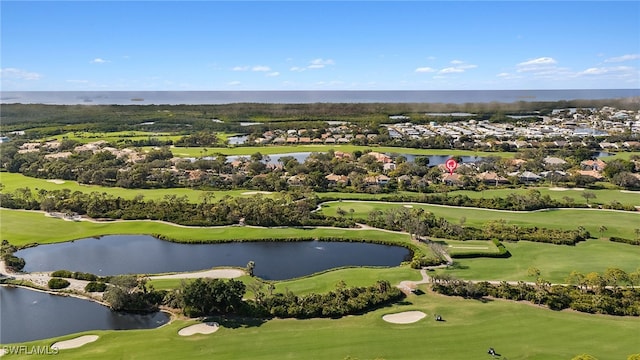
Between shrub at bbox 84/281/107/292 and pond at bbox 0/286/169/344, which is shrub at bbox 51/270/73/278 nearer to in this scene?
pond at bbox 0/286/169/344

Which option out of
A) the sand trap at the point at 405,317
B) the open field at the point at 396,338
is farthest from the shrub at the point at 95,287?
the sand trap at the point at 405,317

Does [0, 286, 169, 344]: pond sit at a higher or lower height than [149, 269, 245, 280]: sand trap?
lower

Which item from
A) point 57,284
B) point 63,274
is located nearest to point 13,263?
point 63,274

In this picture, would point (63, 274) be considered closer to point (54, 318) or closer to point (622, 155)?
point (54, 318)

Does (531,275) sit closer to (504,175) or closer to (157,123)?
(504,175)

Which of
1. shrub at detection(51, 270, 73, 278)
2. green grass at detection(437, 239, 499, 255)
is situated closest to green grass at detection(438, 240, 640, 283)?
green grass at detection(437, 239, 499, 255)

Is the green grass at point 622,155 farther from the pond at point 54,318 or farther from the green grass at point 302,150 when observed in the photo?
the pond at point 54,318
